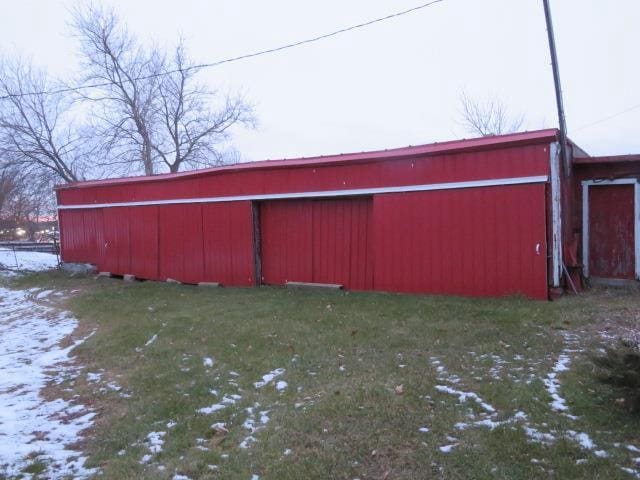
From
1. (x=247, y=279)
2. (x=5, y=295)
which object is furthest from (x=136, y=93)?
(x=247, y=279)

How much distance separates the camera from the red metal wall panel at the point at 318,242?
35.5 feet

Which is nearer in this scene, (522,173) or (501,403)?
(501,403)

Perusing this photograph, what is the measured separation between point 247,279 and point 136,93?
20.6m

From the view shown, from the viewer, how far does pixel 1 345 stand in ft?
28.4

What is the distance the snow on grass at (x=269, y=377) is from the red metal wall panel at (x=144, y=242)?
10.0 meters

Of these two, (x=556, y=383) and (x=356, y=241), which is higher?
(x=356, y=241)

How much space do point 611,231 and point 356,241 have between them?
186 inches

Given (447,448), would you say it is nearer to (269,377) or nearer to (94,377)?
(269,377)

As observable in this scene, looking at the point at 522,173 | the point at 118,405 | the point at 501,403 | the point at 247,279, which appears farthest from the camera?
the point at 247,279

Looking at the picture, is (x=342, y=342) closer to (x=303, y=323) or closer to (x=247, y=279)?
(x=303, y=323)

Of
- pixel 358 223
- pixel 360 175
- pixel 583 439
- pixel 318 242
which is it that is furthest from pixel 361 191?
Result: pixel 583 439

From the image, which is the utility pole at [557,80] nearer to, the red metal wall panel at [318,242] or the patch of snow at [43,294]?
the red metal wall panel at [318,242]

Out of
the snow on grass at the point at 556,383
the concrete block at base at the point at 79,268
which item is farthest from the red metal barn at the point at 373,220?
the snow on grass at the point at 556,383

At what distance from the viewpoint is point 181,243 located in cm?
1423
